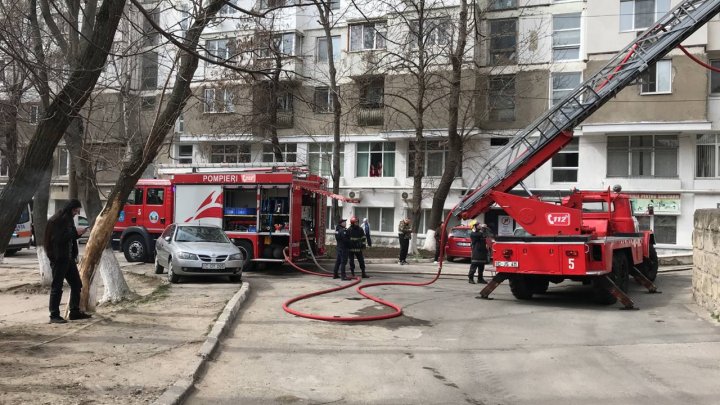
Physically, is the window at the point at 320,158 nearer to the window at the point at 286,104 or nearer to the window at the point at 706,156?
the window at the point at 286,104

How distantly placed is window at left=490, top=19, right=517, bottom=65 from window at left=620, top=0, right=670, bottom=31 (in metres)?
4.95

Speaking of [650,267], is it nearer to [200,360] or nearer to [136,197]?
[200,360]

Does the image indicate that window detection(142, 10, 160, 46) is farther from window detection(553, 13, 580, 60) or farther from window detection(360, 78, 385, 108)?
window detection(553, 13, 580, 60)

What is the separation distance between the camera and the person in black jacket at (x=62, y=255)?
850cm

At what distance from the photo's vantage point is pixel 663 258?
863 inches

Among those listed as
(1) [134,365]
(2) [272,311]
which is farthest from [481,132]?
(1) [134,365]

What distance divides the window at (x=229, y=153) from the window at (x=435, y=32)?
1164cm

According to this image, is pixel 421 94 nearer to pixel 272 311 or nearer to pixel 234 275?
pixel 234 275

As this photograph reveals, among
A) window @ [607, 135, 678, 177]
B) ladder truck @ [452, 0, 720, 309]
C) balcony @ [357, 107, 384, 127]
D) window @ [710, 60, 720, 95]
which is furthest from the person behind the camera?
balcony @ [357, 107, 384, 127]

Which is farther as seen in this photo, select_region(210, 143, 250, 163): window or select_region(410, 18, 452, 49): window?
select_region(210, 143, 250, 163): window

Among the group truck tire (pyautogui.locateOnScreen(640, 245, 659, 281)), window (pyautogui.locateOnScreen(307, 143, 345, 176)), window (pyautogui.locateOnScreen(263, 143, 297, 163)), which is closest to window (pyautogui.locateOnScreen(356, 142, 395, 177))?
window (pyautogui.locateOnScreen(307, 143, 345, 176))

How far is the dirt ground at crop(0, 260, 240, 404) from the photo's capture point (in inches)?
214

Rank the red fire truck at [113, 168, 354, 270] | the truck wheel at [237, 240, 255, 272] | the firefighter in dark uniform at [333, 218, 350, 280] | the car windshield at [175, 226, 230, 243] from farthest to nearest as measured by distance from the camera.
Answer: the truck wheel at [237, 240, 255, 272] < the red fire truck at [113, 168, 354, 270] < the firefighter in dark uniform at [333, 218, 350, 280] < the car windshield at [175, 226, 230, 243]

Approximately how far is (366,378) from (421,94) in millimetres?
18808
